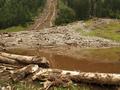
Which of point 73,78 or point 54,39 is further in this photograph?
point 54,39

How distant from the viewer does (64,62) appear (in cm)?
3372

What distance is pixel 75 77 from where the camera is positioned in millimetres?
21688

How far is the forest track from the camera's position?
82.7 metres

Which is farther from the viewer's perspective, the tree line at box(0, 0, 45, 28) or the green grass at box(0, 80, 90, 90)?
the tree line at box(0, 0, 45, 28)

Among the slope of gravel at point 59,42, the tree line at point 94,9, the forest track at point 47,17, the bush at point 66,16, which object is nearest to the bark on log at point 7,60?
the slope of gravel at point 59,42

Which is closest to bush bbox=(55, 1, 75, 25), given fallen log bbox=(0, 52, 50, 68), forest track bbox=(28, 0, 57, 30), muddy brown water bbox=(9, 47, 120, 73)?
forest track bbox=(28, 0, 57, 30)

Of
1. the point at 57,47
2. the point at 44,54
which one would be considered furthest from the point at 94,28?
the point at 44,54

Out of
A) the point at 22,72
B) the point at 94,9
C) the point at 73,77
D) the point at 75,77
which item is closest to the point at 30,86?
the point at 22,72

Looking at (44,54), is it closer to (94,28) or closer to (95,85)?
(95,85)

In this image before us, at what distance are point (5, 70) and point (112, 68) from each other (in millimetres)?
11702

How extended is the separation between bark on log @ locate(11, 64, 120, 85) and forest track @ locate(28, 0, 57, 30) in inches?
2249

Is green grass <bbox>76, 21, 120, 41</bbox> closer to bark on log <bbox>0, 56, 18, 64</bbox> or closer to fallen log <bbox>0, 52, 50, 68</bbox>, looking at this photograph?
fallen log <bbox>0, 52, 50, 68</bbox>

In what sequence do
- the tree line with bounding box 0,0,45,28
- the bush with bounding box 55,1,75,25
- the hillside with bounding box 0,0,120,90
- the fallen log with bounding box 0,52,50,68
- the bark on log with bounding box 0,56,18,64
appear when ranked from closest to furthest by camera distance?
the hillside with bounding box 0,0,120,90 → the fallen log with bounding box 0,52,50,68 → the bark on log with bounding box 0,56,18,64 → the tree line with bounding box 0,0,45,28 → the bush with bounding box 55,1,75,25

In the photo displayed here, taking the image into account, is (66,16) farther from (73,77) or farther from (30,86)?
(30,86)
